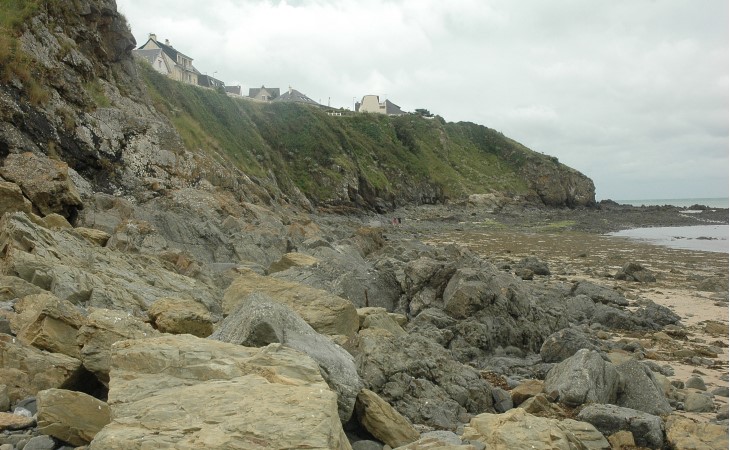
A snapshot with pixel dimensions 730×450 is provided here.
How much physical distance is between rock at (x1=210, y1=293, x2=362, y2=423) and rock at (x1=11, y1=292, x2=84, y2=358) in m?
1.54

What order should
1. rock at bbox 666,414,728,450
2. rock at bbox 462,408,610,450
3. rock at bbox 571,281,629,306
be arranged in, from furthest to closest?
1. rock at bbox 571,281,629,306
2. rock at bbox 666,414,728,450
3. rock at bbox 462,408,610,450

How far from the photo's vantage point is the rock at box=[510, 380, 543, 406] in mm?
8531

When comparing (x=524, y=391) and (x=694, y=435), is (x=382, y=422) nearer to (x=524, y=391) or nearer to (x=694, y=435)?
(x=524, y=391)

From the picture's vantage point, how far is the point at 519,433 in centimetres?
559

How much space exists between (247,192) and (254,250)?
60.9 feet

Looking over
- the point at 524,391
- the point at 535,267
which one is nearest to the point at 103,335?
the point at 524,391

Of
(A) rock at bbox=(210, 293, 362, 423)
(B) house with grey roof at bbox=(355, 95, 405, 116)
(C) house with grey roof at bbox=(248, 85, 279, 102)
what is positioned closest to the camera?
(A) rock at bbox=(210, 293, 362, 423)

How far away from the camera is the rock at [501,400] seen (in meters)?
8.30

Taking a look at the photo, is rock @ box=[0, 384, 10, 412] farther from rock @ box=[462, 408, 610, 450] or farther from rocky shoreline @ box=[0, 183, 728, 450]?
rock @ box=[462, 408, 610, 450]

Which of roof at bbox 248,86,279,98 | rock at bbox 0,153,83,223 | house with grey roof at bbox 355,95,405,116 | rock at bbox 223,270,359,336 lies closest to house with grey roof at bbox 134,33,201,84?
roof at bbox 248,86,279,98

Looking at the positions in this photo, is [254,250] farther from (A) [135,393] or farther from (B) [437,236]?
(B) [437,236]

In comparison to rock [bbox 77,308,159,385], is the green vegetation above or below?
above

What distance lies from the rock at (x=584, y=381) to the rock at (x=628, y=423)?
78 centimetres

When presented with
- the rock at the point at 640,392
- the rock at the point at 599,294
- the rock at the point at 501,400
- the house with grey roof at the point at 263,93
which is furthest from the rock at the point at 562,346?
the house with grey roof at the point at 263,93
